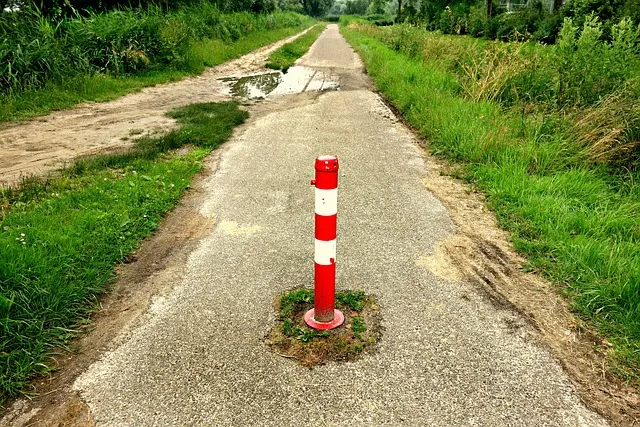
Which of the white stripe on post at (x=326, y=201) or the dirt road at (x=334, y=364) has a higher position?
the white stripe on post at (x=326, y=201)

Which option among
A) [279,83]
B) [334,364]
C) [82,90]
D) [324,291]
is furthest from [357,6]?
[334,364]

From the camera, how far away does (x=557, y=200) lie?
5066 millimetres

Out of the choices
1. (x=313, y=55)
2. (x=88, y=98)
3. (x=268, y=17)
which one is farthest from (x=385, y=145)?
(x=268, y=17)

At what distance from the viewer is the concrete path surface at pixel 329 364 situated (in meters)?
2.53

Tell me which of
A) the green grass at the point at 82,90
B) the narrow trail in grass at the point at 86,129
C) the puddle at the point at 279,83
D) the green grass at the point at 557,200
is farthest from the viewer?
the puddle at the point at 279,83

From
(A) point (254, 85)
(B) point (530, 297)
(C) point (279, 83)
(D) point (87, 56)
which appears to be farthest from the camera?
(C) point (279, 83)

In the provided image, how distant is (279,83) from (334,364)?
11960mm

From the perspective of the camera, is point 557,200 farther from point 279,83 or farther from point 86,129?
point 279,83

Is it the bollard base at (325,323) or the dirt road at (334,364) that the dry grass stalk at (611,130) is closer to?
the dirt road at (334,364)

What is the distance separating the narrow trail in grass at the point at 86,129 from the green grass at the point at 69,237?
0.68 metres

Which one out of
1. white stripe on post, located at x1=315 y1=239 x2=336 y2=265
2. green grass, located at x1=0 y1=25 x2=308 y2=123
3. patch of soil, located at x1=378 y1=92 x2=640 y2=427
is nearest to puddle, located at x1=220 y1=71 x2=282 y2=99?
green grass, located at x1=0 y1=25 x2=308 y2=123

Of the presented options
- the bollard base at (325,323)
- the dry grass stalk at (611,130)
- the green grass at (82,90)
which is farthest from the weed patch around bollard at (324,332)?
the green grass at (82,90)

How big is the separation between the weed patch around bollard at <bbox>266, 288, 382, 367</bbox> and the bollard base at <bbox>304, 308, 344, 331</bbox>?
30 millimetres

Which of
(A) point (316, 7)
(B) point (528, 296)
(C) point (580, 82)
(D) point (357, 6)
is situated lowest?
(B) point (528, 296)
